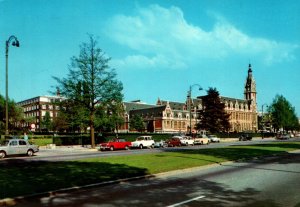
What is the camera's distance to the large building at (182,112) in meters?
136

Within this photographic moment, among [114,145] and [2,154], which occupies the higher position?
[2,154]

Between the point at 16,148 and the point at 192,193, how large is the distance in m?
24.2

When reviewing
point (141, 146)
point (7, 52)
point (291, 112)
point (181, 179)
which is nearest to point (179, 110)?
point (291, 112)

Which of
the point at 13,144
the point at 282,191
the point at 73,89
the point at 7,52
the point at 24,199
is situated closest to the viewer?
the point at 24,199

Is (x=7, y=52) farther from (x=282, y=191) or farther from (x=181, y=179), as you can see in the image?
(x=282, y=191)

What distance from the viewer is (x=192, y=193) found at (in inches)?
494

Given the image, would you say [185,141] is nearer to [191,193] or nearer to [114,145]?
[114,145]

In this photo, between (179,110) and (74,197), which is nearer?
(74,197)

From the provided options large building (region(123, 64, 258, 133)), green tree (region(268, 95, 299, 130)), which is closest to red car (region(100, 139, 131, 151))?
large building (region(123, 64, 258, 133))

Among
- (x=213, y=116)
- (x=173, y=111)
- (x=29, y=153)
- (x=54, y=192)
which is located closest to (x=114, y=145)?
(x=29, y=153)

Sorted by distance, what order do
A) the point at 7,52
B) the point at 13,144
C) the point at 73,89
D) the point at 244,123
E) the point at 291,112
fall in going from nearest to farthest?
the point at 13,144, the point at 7,52, the point at 73,89, the point at 291,112, the point at 244,123

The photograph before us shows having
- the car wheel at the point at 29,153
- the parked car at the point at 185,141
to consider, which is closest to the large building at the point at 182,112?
the parked car at the point at 185,141

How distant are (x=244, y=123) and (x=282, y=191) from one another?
170m

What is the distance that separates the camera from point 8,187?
43.5ft
